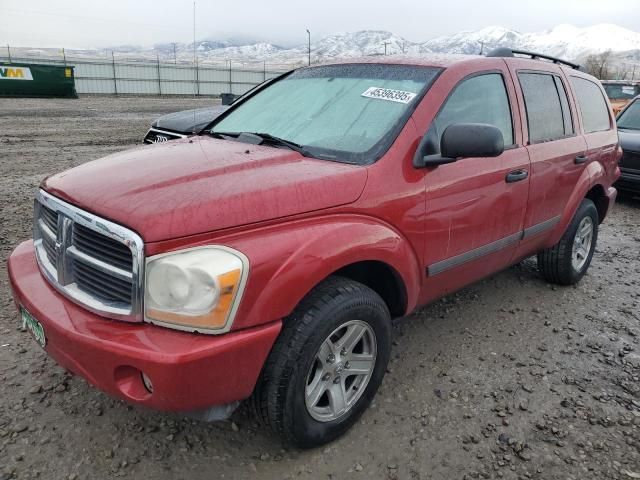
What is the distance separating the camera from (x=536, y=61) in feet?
12.5

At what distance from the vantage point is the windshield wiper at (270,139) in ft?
8.84

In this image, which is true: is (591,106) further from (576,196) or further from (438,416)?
(438,416)

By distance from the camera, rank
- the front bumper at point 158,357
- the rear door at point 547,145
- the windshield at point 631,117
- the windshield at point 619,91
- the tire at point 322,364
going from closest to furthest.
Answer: the front bumper at point 158,357 < the tire at point 322,364 < the rear door at point 547,145 < the windshield at point 631,117 < the windshield at point 619,91

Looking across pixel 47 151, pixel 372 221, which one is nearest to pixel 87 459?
pixel 372 221

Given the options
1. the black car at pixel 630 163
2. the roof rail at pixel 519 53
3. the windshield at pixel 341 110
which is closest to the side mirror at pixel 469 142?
the windshield at pixel 341 110

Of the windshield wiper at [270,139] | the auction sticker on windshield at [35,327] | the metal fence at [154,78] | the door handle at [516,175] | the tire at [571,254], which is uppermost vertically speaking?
the windshield wiper at [270,139]

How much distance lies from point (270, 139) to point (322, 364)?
50.6 inches

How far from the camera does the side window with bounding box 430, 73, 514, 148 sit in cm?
287

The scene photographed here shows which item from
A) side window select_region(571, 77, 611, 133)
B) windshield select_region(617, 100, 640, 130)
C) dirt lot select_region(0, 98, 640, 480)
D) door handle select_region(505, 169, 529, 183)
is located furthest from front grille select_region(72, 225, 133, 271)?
windshield select_region(617, 100, 640, 130)

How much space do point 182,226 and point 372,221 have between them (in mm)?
917

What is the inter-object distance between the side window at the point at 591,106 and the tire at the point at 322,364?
2838 mm

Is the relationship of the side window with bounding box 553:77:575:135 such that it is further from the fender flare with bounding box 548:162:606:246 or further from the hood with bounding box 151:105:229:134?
the hood with bounding box 151:105:229:134

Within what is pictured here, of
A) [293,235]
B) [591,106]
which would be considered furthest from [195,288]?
[591,106]

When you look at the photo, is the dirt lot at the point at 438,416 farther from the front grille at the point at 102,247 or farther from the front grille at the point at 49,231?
the front grille at the point at 102,247
